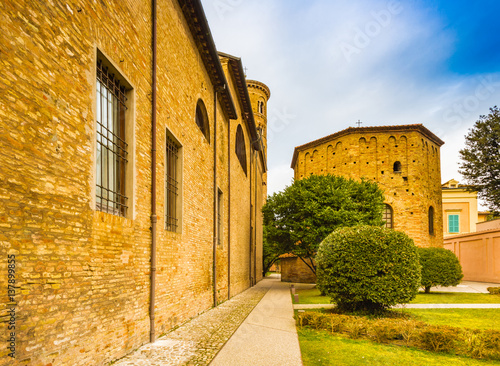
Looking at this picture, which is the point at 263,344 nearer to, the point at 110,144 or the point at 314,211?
the point at 110,144

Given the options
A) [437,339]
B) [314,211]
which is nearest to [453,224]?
[314,211]

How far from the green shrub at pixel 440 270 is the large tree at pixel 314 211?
12.9ft

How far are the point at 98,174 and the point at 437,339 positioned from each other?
20.8 feet

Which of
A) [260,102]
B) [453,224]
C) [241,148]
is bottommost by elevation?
[453,224]

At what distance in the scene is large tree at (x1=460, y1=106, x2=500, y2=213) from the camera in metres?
25.7

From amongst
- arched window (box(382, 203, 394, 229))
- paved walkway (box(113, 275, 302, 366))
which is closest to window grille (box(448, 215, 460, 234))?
arched window (box(382, 203, 394, 229))

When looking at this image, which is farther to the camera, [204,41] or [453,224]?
[453,224]

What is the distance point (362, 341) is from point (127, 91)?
635 cm

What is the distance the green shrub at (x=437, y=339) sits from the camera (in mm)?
6184

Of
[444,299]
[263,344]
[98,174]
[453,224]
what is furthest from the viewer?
[453,224]

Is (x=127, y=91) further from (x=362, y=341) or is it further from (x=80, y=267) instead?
(x=362, y=341)

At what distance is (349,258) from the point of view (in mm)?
9461

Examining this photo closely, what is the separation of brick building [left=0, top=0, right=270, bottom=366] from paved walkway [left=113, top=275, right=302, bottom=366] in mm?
347

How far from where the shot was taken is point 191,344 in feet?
20.4
